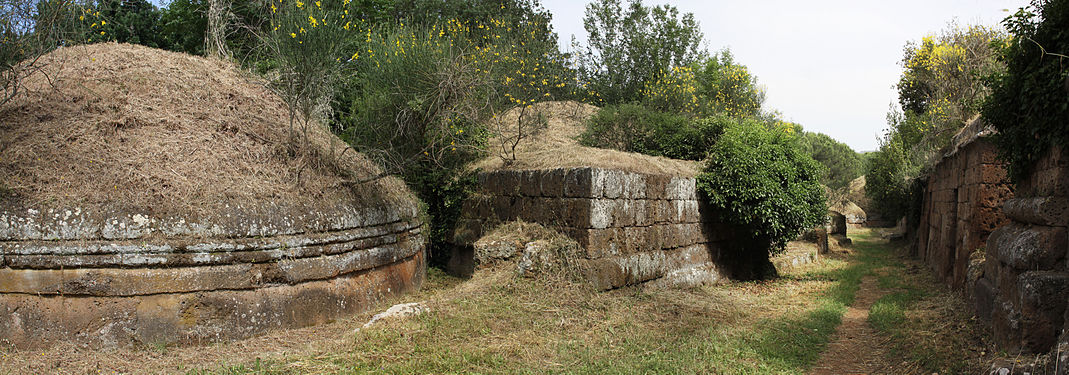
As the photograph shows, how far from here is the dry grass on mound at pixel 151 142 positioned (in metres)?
5.57

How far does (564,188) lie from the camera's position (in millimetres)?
7656

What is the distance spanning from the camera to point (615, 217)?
770 cm

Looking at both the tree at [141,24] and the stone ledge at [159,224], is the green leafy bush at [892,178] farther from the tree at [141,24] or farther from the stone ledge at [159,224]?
the tree at [141,24]

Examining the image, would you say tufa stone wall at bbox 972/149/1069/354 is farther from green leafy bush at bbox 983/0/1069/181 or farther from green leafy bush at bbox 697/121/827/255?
green leafy bush at bbox 697/121/827/255

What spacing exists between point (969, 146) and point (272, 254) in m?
9.45

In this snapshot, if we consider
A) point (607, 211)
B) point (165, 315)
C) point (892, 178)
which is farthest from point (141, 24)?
point (892, 178)

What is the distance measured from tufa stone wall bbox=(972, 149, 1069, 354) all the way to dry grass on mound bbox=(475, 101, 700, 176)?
4.13m

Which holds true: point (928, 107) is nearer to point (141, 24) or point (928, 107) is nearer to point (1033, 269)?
point (1033, 269)

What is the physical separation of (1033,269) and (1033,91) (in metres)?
1.68

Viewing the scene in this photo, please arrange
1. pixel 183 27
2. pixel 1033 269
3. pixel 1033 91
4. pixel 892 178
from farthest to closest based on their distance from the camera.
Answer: pixel 892 178, pixel 183 27, pixel 1033 91, pixel 1033 269

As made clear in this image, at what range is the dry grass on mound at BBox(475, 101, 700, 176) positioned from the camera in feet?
26.9

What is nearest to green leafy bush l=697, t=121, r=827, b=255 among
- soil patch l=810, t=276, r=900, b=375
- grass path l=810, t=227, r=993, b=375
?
grass path l=810, t=227, r=993, b=375

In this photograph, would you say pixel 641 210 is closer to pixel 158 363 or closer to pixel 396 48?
pixel 158 363

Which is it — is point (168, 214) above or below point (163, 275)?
above
